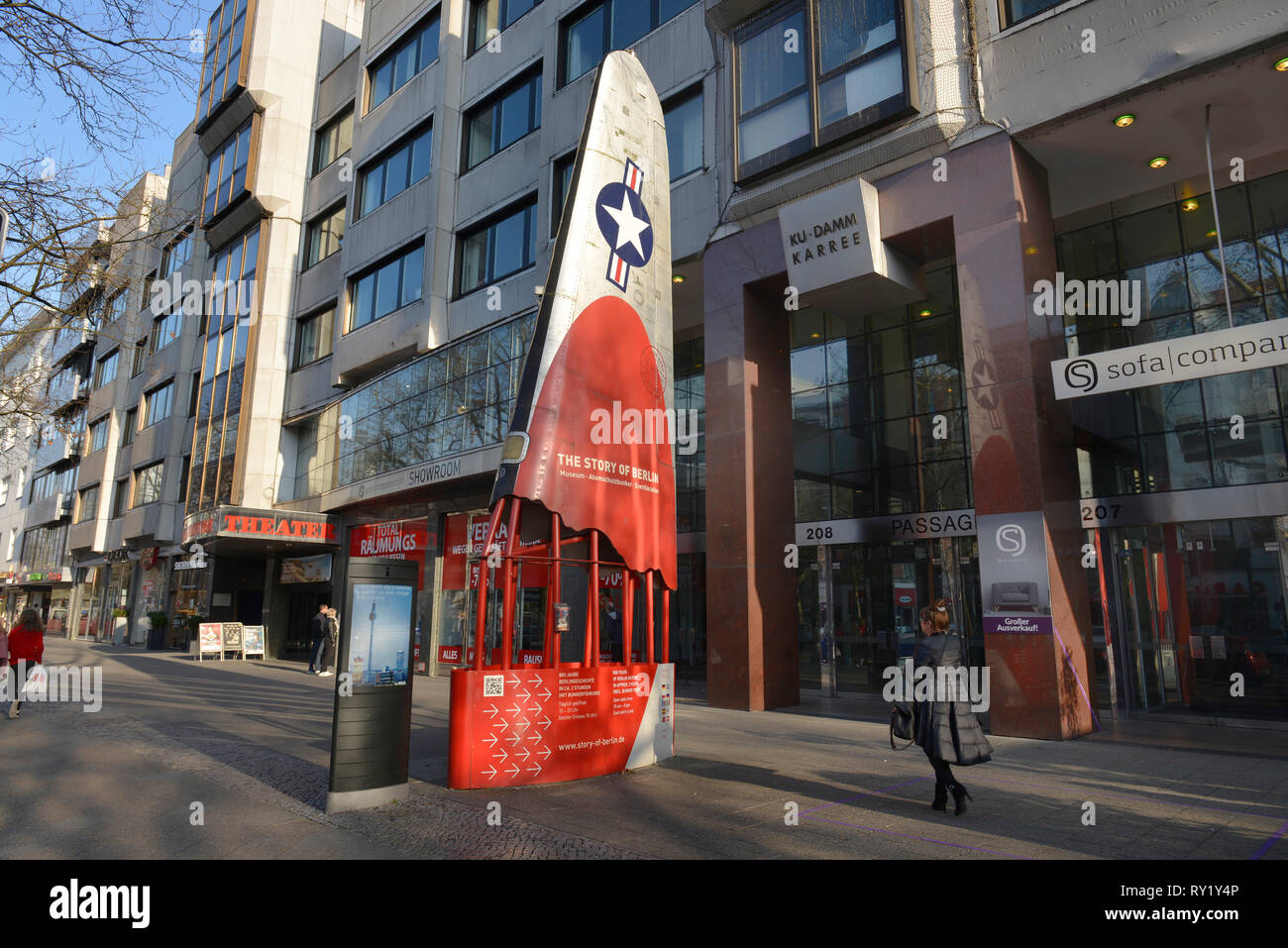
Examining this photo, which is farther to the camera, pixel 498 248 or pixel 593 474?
pixel 498 248

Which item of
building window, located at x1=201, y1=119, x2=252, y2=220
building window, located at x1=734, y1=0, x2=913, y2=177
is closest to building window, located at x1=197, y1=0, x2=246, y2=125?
building window, located at x1=201, y1=119, x2=252, y2=220

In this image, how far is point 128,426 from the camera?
47.1 m

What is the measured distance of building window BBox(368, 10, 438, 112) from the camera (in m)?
26.7

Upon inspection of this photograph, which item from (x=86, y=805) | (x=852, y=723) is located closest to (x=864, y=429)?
(x=852, y=723)

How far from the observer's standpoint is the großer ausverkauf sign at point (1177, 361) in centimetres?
1018

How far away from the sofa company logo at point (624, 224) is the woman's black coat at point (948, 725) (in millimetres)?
5824

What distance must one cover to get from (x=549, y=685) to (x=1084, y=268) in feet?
44.3

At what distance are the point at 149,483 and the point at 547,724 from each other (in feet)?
138

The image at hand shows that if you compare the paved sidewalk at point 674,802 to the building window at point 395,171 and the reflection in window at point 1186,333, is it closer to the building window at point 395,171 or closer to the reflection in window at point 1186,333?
the reflection in window at point 1186,333

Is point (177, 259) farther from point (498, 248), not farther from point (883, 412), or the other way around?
point (883, 412)

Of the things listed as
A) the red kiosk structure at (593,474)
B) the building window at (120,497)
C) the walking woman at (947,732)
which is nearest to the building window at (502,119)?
the red kiosk structure at (593,474)

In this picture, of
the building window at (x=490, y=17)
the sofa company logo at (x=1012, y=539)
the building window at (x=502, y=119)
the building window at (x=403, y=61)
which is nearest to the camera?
the sofa company logo at (x=1012, y=539)

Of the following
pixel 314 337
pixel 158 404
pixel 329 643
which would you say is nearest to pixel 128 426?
pixel 158 404
